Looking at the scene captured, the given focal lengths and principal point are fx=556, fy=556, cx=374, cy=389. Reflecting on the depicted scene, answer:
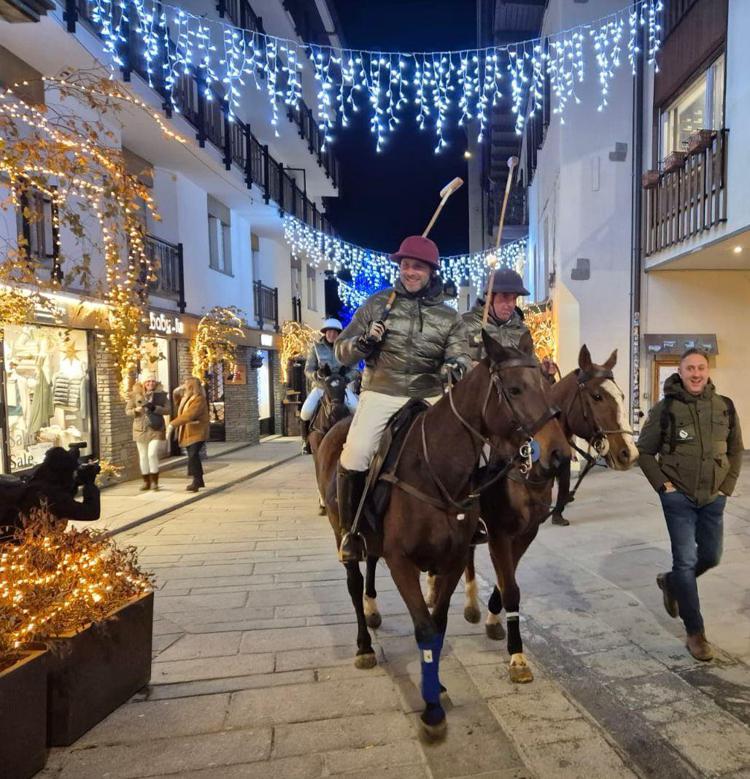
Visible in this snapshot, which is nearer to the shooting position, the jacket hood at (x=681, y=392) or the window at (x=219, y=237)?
the jacket hood at (x=681, y=392)

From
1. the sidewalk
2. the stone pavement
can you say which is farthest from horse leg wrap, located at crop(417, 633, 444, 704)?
the sidewalk

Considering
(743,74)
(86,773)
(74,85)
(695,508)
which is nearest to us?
(86,773)

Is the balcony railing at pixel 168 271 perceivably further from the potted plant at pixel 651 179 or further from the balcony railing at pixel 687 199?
the balcony railing at pixel 687 199

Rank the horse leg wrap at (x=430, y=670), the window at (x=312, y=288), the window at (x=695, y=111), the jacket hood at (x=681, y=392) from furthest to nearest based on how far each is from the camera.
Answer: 1. the window at (x=312, y=288)
2. the window at (x=695, y=111)
3. the jacket hood at (x=681, y=392)
4. the horse leg wrap at (x=430, y=670)

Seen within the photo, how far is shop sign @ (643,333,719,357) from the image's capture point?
11.6 m

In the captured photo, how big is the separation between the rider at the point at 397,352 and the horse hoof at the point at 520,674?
3.92ft

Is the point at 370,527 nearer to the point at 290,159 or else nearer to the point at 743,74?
the point at 743,74

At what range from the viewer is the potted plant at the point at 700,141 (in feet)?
29.0

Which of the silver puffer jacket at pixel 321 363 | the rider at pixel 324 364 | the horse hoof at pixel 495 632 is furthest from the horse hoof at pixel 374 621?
the silver puffer jacket at pixel 321 363

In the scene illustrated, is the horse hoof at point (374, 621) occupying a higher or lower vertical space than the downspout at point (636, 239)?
lower

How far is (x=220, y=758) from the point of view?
275 cm

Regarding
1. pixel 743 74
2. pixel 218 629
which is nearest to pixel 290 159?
pixel 743 74

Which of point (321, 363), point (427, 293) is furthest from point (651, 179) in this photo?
point (427, 293)

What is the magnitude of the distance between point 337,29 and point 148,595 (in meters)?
25.9
